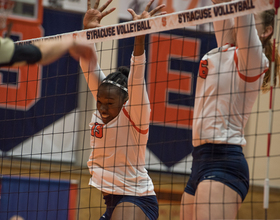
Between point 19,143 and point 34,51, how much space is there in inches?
207

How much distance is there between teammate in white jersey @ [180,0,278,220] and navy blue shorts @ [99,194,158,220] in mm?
429

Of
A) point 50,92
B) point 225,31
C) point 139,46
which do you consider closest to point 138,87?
point 139,46

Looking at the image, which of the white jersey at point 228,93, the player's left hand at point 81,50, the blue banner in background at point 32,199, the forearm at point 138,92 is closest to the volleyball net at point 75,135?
the blue banner in background at point 32,199

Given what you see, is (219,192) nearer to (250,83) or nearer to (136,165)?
(250,83)

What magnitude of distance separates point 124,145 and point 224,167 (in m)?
0.89

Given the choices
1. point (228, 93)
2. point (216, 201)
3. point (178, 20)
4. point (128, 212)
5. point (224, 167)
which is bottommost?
point (128, 212)

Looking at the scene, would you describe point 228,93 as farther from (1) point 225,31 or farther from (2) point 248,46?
(1) point 225,31

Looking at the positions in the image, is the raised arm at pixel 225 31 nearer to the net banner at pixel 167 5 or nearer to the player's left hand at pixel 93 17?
the player's left hand at pixel 93 17

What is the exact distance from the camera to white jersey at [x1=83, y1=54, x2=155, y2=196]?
302cm

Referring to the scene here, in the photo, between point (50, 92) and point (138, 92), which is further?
point (50, 92)

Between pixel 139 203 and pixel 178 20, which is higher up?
pixel 178 20

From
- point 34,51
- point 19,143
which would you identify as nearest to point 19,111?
point 19,143

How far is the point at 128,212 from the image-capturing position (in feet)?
9.60

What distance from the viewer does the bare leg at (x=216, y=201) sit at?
2352 mm
